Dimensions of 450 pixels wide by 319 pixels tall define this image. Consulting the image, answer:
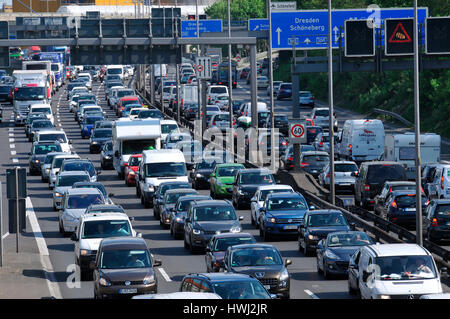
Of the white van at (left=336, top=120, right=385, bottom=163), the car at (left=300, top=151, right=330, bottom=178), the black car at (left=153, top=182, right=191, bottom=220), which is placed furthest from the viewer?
the white van at (left=336, top=120, right=385, bottom=163)

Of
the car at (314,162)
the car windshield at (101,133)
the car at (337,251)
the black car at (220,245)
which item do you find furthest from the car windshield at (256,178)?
the car windshield at (101,133)

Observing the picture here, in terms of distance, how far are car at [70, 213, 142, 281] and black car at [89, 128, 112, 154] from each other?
33.5 meters

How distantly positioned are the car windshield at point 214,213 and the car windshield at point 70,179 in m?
11.7

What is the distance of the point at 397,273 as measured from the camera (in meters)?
22.4

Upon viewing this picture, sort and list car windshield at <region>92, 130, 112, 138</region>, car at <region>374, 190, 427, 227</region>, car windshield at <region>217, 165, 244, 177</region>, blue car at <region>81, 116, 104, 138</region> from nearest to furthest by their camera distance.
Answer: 1. car at <region>374, 190, 427, 227</region>
2. car windshield at <region>217, 165, 244, 177</region>
3. car windshield at <region>92, 130, 112, 138</region>
4. blue car at <region>81, 116, 104, 138</region>

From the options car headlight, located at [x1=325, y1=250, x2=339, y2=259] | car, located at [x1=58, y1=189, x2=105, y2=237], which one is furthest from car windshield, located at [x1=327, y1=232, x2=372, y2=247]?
car, located at [x1=58, y1=189, x2=105, y2=237]

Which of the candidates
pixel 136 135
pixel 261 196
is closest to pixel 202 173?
pixel 136 135

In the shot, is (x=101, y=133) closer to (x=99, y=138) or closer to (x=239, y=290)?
(x=99, y=138)

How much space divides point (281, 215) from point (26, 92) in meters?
52.7

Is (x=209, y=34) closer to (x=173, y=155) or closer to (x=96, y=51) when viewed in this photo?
(x=96, y=51)

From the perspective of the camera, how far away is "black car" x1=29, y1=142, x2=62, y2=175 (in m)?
56.1

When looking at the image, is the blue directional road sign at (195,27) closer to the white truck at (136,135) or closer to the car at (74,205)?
the white truck at (136,135)

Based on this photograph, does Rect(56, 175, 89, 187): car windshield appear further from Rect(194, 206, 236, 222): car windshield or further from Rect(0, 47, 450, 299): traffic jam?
Rect(194, 206, 236, 222): car windshield

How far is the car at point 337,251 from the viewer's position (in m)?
26.9
